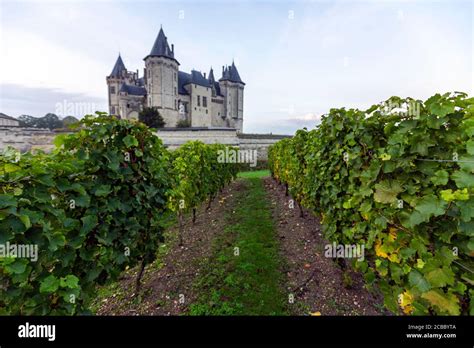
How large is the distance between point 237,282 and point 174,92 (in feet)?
171

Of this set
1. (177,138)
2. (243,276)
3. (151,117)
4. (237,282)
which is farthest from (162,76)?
(237,282)

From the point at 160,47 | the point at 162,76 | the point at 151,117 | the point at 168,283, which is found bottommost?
the point at 168,283

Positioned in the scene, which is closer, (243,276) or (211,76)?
(243,276)

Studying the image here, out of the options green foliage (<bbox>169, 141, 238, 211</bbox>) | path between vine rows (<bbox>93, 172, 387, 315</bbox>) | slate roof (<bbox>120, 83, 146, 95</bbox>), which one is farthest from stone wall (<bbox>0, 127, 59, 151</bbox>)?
path between vine rows (<bbox>93, 172, 387, 315</bbox>)

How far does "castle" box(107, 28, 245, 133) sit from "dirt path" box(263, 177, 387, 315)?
4526 cm

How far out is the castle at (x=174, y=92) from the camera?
4722 centimetres

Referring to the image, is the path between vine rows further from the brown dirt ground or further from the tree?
the tree

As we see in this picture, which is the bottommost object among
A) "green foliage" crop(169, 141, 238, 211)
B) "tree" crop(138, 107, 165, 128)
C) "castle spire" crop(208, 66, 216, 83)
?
"green foliage" crop(169, 141, 238, 211)

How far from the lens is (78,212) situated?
255cm

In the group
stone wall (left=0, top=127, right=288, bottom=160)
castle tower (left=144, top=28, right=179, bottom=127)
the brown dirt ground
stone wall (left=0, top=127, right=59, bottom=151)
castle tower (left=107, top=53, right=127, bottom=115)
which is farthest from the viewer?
castle tower (left=107, top=53, right=127, bottom=115)

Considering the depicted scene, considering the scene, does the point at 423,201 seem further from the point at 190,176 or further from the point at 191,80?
the point at 191,80

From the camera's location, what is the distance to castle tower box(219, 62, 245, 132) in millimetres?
63156

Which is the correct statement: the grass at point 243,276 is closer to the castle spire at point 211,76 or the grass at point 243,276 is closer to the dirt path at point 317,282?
the dirt path at point 317,282

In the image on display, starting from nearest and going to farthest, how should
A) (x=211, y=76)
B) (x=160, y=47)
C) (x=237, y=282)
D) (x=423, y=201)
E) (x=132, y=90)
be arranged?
(x=423, y=201)
(x=237, y=282)
(x=160, y=47)
(x=132, y=90)
(x=211, y=76)
